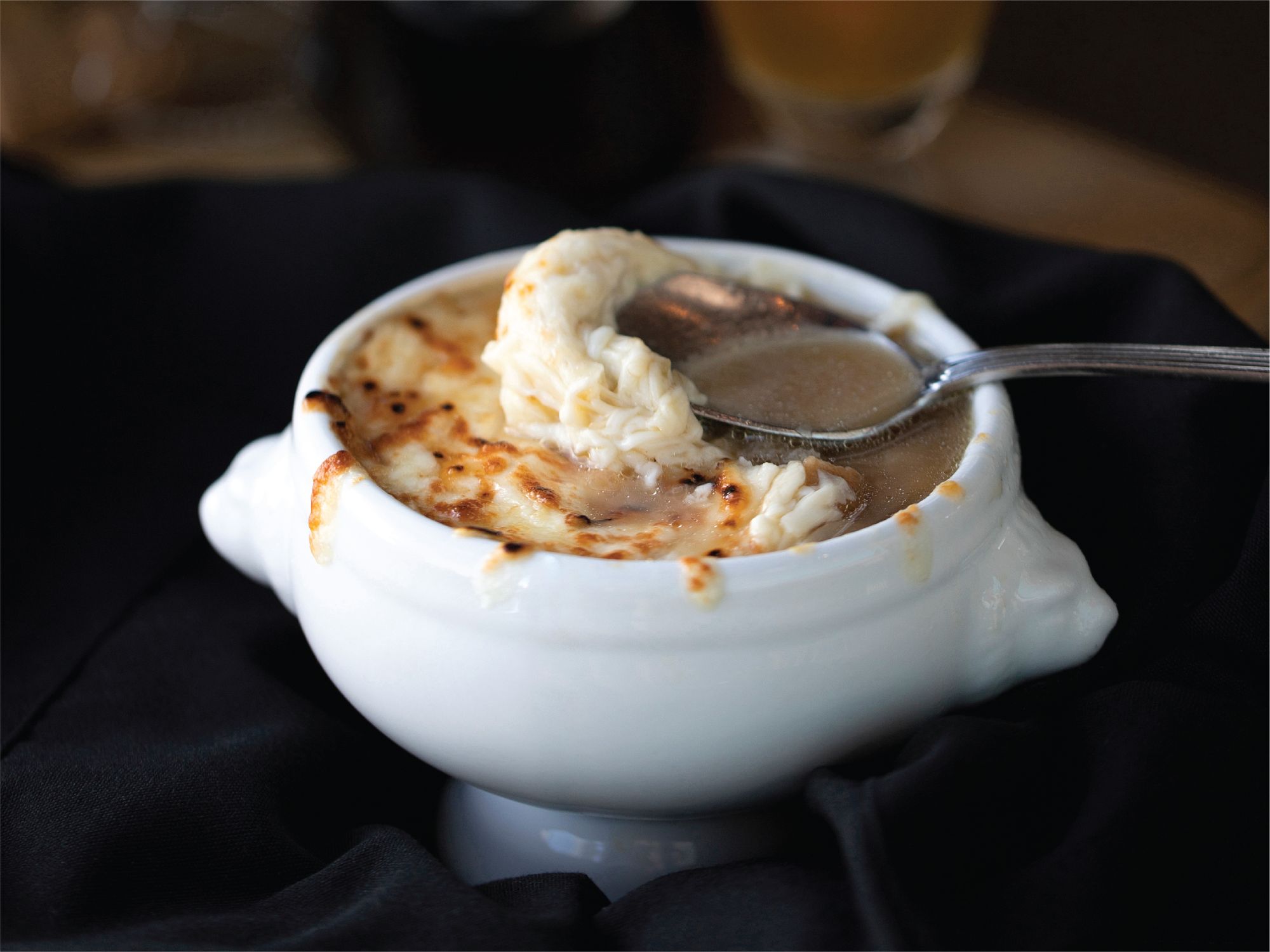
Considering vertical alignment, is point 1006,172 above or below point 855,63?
below

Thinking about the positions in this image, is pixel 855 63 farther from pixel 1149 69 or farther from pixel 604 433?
pixel 1149 69

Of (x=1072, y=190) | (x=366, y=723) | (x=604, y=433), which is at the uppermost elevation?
(x=604, y=433)

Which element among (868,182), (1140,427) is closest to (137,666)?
(1140,427)

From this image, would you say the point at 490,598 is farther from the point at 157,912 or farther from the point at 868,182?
the point at 868,182

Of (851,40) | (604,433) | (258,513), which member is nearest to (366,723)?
(258,513)

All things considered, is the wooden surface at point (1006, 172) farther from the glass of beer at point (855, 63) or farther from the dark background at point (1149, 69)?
the dark background at point (1149, 69)

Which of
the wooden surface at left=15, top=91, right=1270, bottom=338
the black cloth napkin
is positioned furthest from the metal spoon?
the wooden surface at left=15, top=91, right=1270, bottom=338

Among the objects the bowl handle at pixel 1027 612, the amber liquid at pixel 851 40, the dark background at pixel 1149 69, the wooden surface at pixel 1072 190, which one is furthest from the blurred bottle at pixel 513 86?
the dark background at pixel 1149 69
